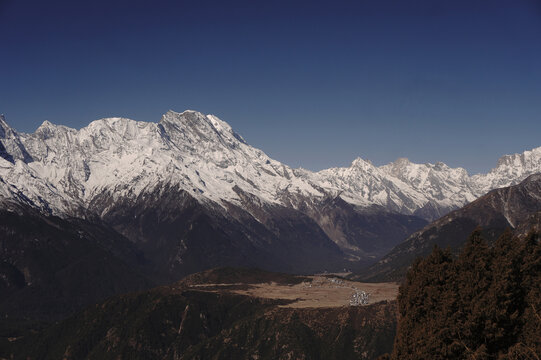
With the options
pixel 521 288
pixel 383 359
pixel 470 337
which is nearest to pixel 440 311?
pixel 470 337

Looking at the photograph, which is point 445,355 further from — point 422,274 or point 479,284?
point 422,274

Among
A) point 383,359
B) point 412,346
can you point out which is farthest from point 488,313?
point 383,359

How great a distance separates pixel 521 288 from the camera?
108 meters

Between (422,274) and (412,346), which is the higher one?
(422,274)

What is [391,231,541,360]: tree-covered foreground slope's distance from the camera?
334 ft

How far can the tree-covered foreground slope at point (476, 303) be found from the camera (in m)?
102

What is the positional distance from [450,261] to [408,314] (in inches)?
598

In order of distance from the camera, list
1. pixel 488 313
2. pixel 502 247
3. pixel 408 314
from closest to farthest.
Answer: pixel 488 313, pixel 502 247, pixel 408 314

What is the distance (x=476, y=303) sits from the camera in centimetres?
10406

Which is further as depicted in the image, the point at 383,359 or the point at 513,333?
the point at 383,359

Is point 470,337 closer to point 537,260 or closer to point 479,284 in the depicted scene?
point 479,284

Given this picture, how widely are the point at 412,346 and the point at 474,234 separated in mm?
27123

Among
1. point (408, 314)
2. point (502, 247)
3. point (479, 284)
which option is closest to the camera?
point (479, 284)

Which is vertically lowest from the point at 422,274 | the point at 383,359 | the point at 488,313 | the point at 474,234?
the point at 383,359
